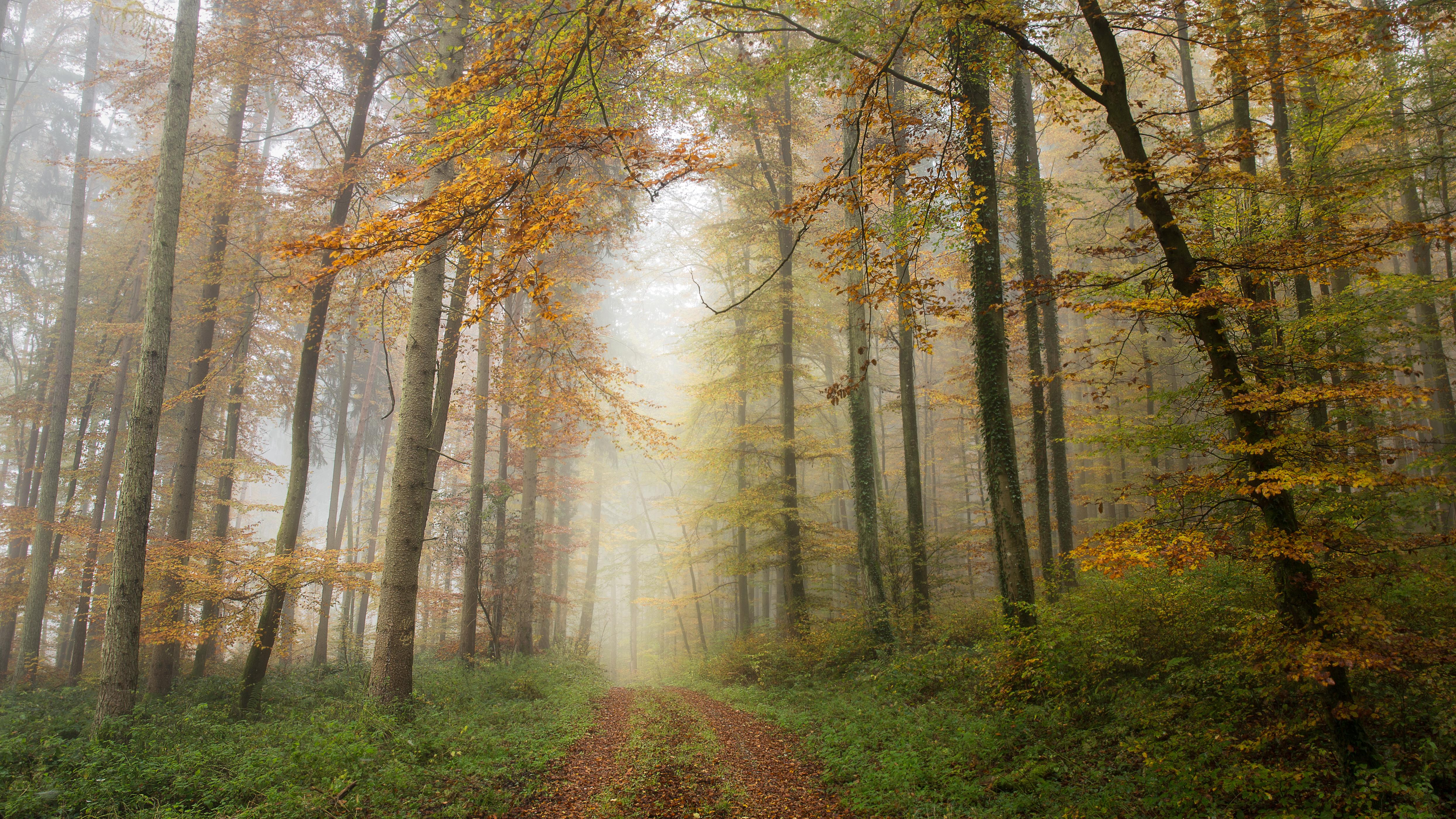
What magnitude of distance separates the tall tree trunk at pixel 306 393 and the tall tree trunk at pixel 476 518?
3.36m

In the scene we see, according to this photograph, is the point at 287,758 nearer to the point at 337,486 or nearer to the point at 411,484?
the point at 411,484

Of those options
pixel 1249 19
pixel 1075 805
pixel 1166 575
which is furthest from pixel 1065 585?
pixel 1249 19

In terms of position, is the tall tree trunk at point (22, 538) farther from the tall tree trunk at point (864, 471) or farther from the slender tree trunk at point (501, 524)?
the tall tree trunk at point (864, 471)

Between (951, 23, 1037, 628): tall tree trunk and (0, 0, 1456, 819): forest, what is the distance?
0.18 feet

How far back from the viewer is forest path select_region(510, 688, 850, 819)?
498cm

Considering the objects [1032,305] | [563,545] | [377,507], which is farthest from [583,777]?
[377,507]

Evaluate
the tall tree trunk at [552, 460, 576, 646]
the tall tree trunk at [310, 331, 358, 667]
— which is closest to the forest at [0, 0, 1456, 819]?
the tall tree trunk at [310, 331, 358, 667]

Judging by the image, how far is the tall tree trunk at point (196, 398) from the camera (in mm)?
8945

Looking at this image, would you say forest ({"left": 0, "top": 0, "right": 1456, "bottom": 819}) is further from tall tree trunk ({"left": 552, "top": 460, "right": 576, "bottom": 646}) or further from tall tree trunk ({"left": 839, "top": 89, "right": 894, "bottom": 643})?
tall tree trunk ({"left": 552, "top": 460, "right": 576, "bottom": 646})

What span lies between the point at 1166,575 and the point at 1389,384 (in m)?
3.73

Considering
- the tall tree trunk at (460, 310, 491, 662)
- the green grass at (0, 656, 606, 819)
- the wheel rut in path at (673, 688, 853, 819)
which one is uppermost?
the tall tree trunk at (460, 310, 491, 662)

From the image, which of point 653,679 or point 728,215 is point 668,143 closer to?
point 728,215

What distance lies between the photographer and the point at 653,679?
16797 mm

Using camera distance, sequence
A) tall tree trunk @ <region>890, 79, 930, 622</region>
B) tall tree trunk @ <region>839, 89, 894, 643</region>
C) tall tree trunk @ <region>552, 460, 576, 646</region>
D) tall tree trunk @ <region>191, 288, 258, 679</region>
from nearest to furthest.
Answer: tall tree trunk @ <region>839, 89, 894, 643</region>
tall tree trunk @ <region>890, 79, 930, 622</region>
tall tree trunk @ <region>191, 288, 258, 679</region>
tall tree trunk @ <region>552, 460, 576, 646</region>
